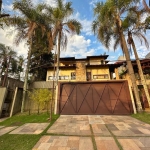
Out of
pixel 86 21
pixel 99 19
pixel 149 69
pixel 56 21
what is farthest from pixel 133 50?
pixel 56 21

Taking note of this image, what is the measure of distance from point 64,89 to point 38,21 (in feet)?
21.6

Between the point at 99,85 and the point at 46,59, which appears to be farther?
the point at 46,59

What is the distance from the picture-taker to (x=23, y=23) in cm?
908

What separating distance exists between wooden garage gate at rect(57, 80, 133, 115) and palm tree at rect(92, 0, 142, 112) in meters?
1.07

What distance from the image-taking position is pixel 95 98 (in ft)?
29.5

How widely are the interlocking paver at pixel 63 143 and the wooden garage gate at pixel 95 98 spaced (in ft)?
15.9

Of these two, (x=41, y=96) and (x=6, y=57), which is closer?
(x=41, y=96)

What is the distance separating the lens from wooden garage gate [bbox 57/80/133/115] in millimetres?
8508

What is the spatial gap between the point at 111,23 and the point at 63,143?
9472 millimetres

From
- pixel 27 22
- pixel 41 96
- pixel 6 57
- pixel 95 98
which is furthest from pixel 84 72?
pixel 6 57

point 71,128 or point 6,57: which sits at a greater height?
point 6,57

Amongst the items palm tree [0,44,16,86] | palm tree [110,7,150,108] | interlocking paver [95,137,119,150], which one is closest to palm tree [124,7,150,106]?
palm tree [110,7,150,108]

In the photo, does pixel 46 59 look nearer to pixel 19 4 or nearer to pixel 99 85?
pixel 19 4

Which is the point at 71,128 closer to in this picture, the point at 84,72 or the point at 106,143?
the point at 106,143
